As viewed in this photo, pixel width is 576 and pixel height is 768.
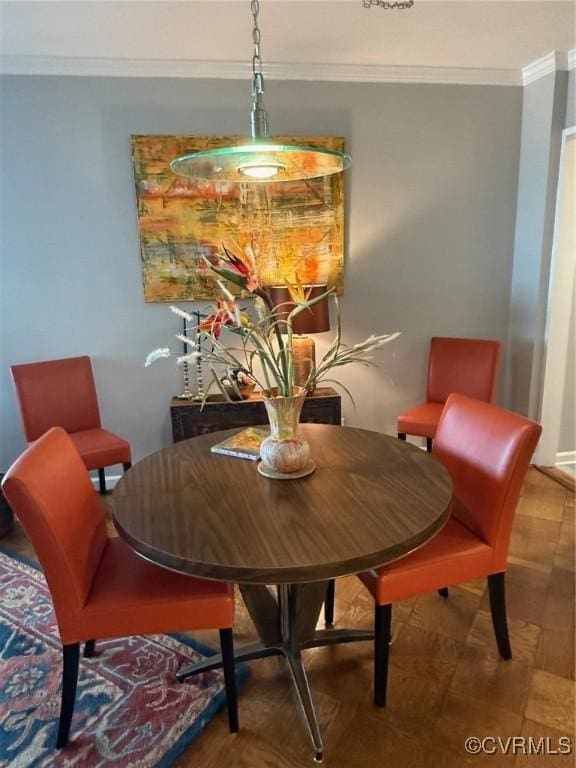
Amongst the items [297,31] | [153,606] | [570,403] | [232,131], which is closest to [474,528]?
[153,606]

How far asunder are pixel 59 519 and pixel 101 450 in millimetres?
1381

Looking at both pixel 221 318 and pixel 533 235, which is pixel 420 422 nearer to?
pixel 533 235

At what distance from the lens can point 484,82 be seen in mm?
3102

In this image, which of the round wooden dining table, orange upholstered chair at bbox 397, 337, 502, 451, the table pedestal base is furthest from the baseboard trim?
the table pedestal base

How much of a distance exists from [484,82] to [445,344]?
1634mm

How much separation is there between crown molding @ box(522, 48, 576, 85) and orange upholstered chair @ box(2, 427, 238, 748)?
329 centimetres

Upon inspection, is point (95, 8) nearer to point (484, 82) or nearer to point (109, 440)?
point (109, 440)

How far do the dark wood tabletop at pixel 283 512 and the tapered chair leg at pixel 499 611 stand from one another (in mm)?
452

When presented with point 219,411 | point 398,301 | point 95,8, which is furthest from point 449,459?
point 95,8

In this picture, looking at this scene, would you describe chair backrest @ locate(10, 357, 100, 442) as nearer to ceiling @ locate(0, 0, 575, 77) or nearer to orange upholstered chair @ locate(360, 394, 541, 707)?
ceiling @ locate(0, 0, 575, 77)

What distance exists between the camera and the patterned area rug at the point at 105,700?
4.83 feet

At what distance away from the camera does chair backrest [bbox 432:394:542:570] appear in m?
1.56

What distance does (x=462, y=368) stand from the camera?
319 cm

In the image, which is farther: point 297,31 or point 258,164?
point 297,31
